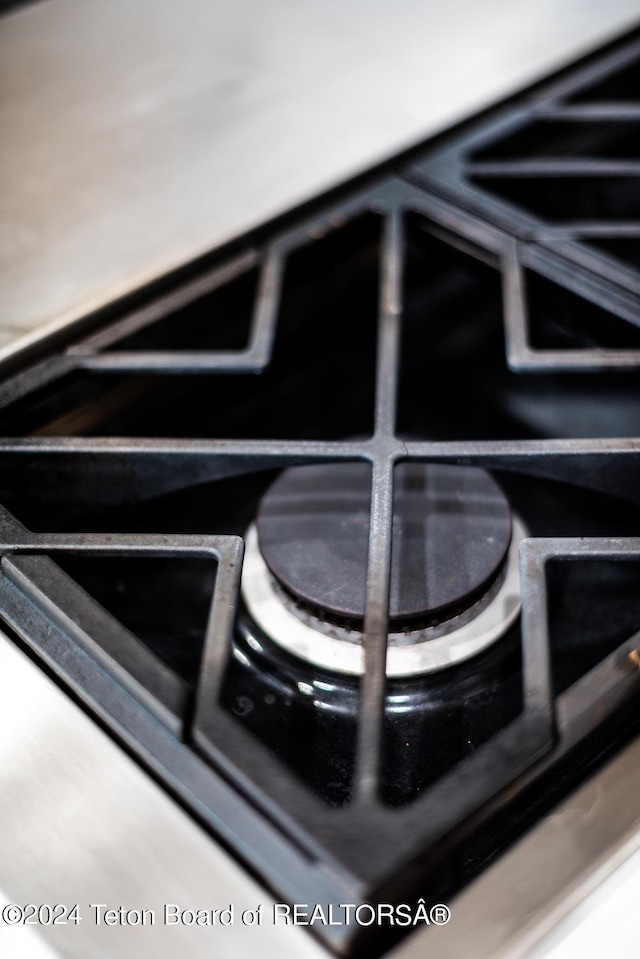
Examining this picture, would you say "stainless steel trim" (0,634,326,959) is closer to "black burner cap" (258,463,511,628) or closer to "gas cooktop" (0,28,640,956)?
"gas cooktop" (0,28,640,956)

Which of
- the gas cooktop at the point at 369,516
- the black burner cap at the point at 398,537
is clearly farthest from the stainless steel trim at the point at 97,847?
the black burner cap at the point at 398,537

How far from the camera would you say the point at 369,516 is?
54cm

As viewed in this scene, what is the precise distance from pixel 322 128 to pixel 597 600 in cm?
44

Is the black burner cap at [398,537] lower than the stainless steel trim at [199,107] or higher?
lower

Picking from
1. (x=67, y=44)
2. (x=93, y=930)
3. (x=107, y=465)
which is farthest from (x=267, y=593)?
(x=67, y=44)

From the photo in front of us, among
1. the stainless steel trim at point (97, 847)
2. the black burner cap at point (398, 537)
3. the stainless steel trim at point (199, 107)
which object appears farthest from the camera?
the stainless steel trim at point (199, 107)

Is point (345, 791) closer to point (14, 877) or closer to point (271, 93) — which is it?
point (14, 877)

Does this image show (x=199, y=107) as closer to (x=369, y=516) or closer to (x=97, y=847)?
(x=369, y=516)

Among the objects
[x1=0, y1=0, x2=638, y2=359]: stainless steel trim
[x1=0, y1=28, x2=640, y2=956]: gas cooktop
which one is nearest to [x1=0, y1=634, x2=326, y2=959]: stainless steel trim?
[x1=0, y1=28, x2=640, y2=956]: gas cooktop

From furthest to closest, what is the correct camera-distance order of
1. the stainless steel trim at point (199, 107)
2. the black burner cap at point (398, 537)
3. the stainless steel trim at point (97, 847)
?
the stainless steel trim at point (199, 107) → the black burner cap at point (398, 537) → the stainless steel trim at point (97, 847)

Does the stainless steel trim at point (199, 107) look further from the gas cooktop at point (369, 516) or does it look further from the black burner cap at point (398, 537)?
the black burner cap at point (398, 537)

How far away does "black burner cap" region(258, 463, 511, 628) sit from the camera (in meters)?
0.53

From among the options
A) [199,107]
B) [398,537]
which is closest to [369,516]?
[398,537]

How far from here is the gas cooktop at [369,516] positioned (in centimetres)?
40
